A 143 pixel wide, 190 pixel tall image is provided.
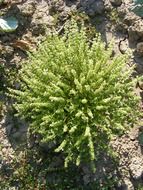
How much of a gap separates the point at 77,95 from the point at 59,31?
112 cm

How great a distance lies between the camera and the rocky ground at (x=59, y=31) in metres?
5.76

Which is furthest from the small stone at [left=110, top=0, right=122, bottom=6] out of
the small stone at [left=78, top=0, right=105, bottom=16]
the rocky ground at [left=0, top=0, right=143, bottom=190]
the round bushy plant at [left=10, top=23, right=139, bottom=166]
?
the round bushy plant at [left=10, top=23, right=139, bottom=166]

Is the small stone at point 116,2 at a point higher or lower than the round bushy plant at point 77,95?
higher

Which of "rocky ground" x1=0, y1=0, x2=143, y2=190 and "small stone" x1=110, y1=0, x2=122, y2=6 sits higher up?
"small stone" x1=110, y1=0, x2=122, y2=6

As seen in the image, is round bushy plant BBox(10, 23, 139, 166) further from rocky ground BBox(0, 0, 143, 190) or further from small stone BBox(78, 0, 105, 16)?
small stone BBox(78, 0, 105, 16)

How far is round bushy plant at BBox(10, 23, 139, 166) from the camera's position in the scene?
5094 millimetres

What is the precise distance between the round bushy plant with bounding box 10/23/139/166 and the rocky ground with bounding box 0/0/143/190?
0.53 m

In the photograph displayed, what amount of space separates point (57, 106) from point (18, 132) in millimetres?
913

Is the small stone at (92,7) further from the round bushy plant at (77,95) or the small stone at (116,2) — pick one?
the round bushy plant at (77,95)

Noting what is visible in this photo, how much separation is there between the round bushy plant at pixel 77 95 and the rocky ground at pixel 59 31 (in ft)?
1.74

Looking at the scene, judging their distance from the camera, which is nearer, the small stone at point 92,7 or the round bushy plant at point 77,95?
the round bushy plant at point 77,95

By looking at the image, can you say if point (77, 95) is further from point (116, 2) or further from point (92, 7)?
point (116, 2)

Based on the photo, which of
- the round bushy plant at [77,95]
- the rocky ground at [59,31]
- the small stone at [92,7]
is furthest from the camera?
the small stone at [92,7]

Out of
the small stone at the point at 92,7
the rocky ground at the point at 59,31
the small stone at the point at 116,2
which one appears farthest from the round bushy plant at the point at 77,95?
the small stone at the point at 116,2
